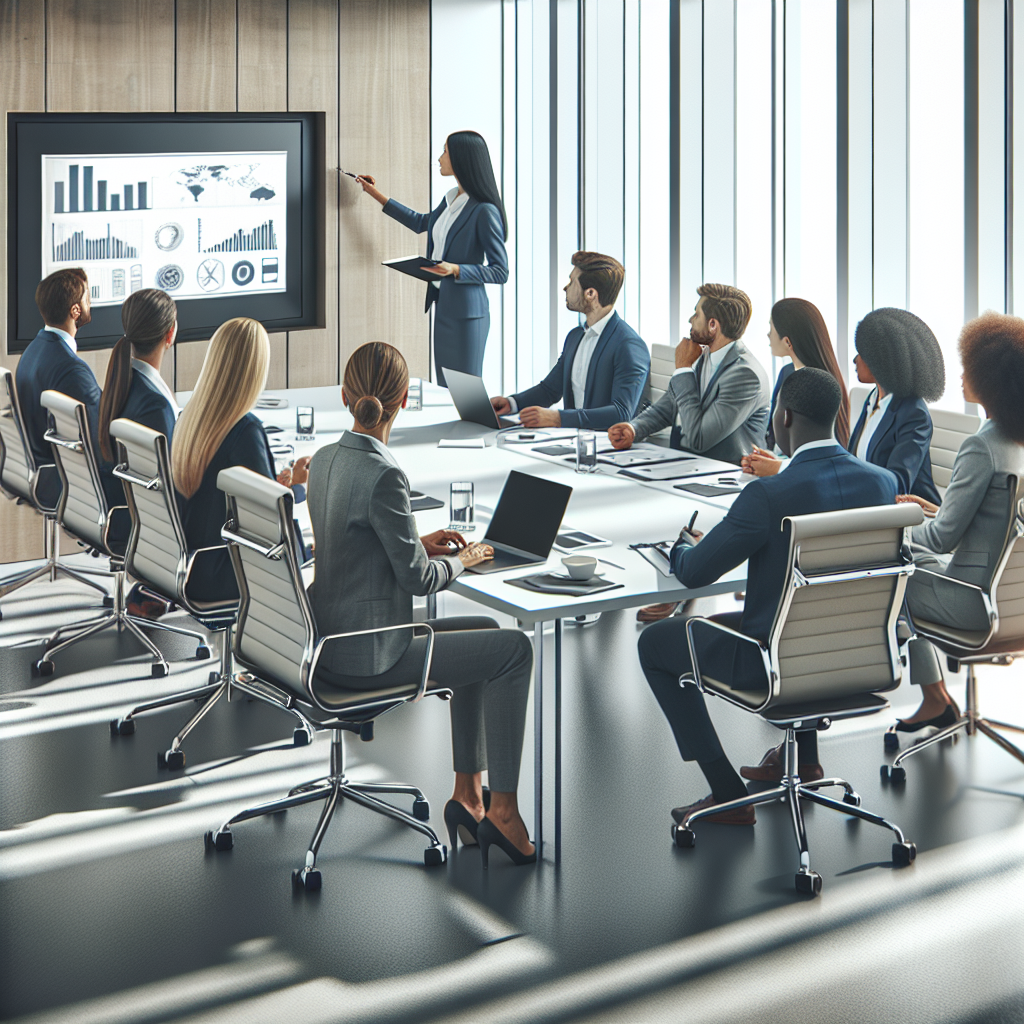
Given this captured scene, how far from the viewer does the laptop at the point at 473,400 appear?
6293 millimetres

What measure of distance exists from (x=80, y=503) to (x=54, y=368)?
76cm

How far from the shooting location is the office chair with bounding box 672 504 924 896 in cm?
361

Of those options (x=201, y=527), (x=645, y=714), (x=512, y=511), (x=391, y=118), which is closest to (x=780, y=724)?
(x=512, y=511)

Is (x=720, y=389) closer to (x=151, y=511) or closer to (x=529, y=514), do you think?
(x=529, y=514)

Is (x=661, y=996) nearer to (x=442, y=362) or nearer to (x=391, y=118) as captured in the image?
(x=442, y=362)

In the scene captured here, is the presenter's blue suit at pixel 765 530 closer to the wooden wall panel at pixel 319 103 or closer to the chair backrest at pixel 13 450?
the chair backrest at pixel 13 450

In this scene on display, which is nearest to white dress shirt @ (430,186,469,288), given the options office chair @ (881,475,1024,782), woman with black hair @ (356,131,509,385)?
woman with black hair @ (356,131,509,385)

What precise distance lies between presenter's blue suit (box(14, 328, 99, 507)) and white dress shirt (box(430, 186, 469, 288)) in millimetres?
2462

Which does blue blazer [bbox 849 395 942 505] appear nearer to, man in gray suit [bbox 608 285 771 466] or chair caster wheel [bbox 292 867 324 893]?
man in gray suit [bbox 608 285 771 466]

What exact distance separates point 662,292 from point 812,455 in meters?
4.52

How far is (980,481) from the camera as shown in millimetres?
4250

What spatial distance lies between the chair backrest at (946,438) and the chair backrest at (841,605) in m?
1.86

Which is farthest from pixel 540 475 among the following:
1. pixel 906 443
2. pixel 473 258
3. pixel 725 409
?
pixel 473 258

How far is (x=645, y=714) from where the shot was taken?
16.9 feet
